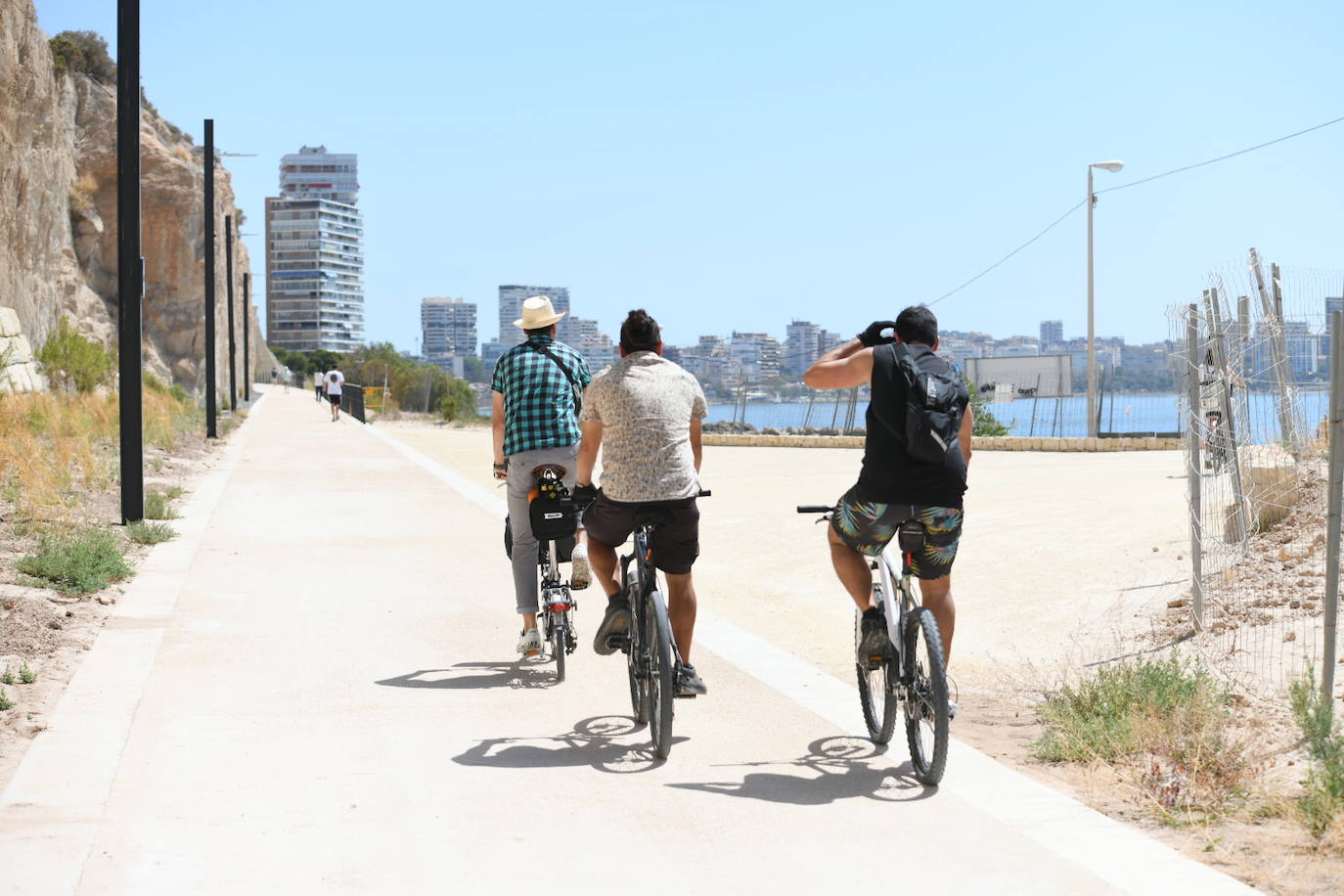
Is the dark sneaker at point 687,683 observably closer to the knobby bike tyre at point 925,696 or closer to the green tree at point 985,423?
the knobby bike tyre at point 925,696

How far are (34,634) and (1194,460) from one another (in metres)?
6.92

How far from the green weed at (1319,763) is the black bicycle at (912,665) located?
1182 mm

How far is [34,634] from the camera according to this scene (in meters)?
7.55

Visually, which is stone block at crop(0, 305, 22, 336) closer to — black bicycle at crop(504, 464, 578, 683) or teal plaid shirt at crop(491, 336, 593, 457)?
teal plaid shirt at crop(491, 336, 593, 457)

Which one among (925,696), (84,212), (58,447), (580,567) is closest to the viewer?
(925,696)

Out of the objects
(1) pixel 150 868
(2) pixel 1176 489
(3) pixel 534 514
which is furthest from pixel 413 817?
(2) pixel 1176 489

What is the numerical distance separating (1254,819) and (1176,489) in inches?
564

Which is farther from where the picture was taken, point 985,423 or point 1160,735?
point 985,423

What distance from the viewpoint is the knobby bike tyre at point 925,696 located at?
4.93 m

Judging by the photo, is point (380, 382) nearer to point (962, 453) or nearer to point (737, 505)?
point (737, 505)

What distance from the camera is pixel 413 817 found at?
186 inches

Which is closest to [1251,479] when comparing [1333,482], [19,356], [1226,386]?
[1226,386]

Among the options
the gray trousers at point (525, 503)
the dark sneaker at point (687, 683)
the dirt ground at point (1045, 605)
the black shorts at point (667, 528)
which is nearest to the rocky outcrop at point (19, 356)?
the dirt ground at point (1045, 605)

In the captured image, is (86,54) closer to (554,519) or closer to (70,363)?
(70,363)
